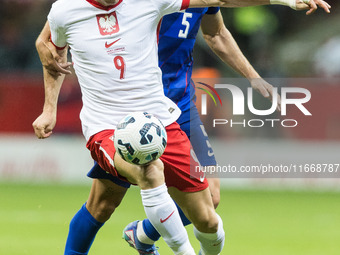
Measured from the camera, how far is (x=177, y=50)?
5.77 m

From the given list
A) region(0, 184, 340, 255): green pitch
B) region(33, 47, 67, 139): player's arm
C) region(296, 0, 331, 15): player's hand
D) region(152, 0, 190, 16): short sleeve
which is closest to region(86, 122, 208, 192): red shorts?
region(33, 47, 67, 139): player's arm

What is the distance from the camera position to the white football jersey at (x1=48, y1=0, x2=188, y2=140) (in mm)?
4949

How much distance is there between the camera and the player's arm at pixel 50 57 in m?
5.16

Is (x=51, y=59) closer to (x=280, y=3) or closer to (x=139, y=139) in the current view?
(x=139, y=139)

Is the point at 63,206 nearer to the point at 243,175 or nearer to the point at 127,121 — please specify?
the point at 243,175

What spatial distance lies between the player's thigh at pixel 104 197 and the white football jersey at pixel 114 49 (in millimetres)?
622

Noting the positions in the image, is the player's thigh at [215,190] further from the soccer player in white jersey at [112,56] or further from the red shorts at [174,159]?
the soccer player in white jersey at [112,56]

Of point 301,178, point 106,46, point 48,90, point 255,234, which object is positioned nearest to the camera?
point 106,46

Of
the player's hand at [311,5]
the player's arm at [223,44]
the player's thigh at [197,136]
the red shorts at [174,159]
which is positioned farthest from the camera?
the player's arm at [223,44]

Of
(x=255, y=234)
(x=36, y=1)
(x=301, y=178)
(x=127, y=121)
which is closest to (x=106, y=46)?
(x=127, y=121)

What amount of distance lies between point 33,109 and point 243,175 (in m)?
3.52

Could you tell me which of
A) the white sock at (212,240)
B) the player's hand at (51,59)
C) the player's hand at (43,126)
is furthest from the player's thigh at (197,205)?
the player's hand at (51,59)

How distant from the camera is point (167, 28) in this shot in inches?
225

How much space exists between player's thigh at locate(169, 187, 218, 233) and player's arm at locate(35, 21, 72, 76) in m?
1.05
